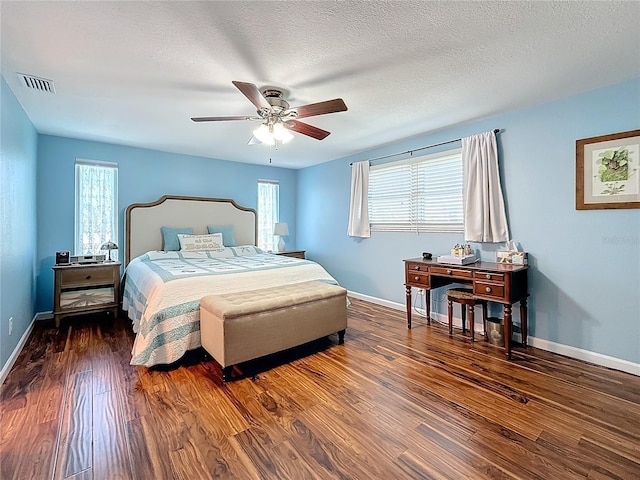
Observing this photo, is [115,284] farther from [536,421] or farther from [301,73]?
[536,421]

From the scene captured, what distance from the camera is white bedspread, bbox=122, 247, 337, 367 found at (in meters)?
2.53

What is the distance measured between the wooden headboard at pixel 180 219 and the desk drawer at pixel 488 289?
388cm

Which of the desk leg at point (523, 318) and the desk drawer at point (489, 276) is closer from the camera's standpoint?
the desk drawer at point (489, 276)

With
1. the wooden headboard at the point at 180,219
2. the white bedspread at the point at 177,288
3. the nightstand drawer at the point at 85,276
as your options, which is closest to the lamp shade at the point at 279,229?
the wooden headboard at the point at 180,219

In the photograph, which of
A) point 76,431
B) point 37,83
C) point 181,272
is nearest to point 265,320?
point 181,272

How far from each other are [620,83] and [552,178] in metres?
0.86

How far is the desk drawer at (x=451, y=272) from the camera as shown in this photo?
3.03m

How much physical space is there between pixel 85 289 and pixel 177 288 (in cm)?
204

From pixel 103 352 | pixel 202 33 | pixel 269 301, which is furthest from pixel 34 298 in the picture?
pixel 202 33

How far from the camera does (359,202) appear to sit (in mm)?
4797

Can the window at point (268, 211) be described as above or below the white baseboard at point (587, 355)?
above

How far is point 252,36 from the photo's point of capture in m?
1.88

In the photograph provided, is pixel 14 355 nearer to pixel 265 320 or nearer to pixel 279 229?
pixel 265 320

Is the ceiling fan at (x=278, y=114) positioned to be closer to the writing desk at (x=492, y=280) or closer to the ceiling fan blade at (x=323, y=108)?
the ceiling fan blade at (x=323, y=108)
